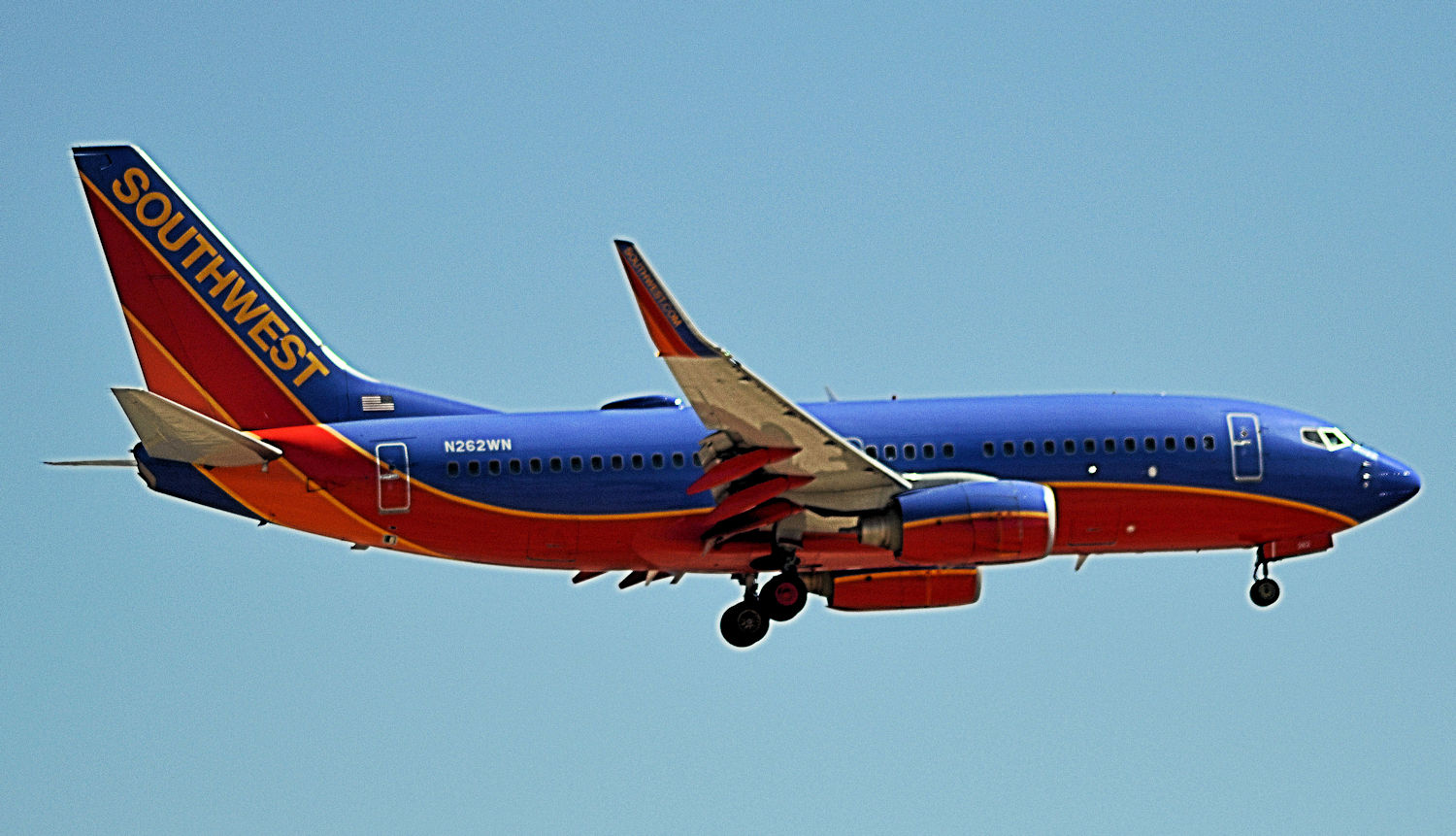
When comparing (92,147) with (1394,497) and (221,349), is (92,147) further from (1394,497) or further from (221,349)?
(1394,497)

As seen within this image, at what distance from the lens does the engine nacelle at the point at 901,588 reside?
178ft

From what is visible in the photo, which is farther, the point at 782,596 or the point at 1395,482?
the point at 1395,482

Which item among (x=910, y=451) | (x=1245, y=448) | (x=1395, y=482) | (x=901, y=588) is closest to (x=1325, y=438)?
(x=1395, y=482)

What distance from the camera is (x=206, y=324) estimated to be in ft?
173

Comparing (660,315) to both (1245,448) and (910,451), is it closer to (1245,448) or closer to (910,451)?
(910,451)

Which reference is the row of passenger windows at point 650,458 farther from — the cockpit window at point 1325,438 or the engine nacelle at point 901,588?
the cockpit window at point 1325,438

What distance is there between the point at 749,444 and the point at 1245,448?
12488mm

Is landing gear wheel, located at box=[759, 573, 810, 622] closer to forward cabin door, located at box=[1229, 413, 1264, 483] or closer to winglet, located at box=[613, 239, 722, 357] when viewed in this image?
winglet, located at box=[613, 239, 722, 357]

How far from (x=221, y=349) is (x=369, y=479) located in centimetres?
483

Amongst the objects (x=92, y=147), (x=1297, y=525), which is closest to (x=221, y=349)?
(x=92, y=147)

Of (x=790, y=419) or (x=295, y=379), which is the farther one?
(x=295, y=379)

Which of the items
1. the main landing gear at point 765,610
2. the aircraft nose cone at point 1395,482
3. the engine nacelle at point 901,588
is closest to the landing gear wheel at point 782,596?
the main landing gear at point 765,610

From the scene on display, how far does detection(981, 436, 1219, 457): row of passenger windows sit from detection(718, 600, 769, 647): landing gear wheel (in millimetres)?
6242

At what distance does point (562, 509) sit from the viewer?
2024 inches
